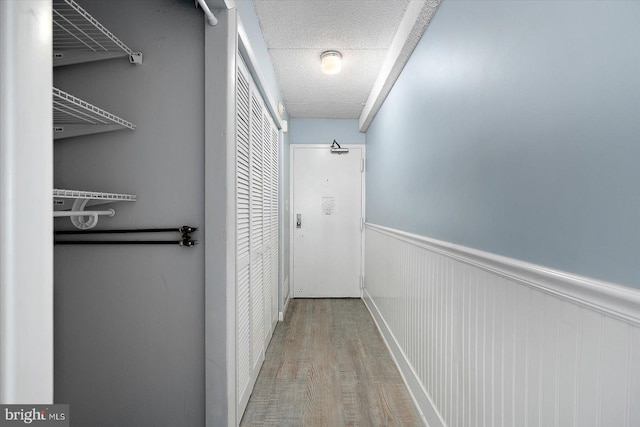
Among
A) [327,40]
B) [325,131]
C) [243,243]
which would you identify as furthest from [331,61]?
[325,131]

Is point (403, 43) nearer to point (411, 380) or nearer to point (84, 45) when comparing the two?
point (84, 45)

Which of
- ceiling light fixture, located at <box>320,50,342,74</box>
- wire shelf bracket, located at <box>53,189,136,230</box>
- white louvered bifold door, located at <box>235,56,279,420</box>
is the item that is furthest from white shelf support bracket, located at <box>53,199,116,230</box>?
ceiling light fixture, located at <box>320,50,342,74</box>

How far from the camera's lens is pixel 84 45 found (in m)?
1.40

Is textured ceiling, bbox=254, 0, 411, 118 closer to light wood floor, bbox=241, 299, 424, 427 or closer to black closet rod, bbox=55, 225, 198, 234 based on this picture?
black closet rod, bbox=55, 225, 198, 234

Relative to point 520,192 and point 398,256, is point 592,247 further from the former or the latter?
point 398,256

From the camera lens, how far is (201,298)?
146cm

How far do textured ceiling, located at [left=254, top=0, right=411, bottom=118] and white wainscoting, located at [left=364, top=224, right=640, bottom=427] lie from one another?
1473mm

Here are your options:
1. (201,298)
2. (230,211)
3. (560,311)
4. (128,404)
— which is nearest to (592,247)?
(560,311)

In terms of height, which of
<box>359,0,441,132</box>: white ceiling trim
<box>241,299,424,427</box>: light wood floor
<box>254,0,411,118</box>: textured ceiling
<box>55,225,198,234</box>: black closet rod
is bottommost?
<box>241,299,424,427</box>: light wood floor

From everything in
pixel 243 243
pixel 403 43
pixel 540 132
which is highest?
pixel 403 43

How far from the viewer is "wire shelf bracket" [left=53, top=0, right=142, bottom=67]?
1.26 m

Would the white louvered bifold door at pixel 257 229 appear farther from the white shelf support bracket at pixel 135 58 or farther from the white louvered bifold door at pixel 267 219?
the white shelf support bracket at pixel 135 58

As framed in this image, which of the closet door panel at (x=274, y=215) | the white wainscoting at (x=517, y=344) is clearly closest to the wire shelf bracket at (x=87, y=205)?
the white wainscoting at (x=517, y=344)

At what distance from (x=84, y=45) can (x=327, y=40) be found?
1.59 meters
